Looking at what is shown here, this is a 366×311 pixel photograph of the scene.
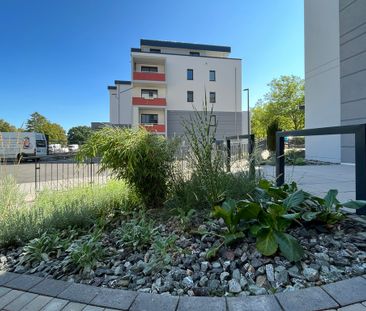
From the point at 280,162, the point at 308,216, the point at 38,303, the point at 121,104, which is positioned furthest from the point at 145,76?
the point at 38,303

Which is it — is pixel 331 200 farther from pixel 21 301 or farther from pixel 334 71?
pixel 334 71

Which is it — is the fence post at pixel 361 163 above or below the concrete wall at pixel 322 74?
below

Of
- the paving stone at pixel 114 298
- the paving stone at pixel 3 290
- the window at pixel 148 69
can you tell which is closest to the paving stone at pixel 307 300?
the paving stone at pixel 114 298

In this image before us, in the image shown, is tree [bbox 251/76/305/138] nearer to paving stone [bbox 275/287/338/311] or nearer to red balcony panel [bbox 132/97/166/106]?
red balcony panel [bbox 132/97/166/106]

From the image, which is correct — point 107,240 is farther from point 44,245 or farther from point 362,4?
point 362,4

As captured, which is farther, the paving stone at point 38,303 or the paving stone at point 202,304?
the paving stone at point 38,303

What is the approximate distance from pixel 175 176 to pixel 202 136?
0.92 meters

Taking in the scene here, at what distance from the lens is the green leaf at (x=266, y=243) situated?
2029 millimetres

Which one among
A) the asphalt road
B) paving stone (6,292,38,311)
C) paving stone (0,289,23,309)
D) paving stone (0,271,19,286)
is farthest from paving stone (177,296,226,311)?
the asphalt road

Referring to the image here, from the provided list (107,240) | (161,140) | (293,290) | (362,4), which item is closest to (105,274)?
(107,240)

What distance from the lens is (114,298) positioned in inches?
68.9

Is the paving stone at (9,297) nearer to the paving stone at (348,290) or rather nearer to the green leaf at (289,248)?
the green leaf at (289,248)

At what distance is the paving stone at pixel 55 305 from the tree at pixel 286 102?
27390 millimetres

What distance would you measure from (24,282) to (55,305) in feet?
1.78
